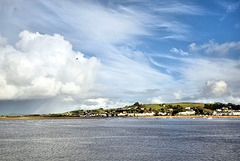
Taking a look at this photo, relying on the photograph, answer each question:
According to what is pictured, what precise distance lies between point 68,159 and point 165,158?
73.1 ft

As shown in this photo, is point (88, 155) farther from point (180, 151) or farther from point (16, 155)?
point (180, 151)

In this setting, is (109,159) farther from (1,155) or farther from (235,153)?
(235,153)

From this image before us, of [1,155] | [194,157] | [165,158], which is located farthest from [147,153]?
[1,155]

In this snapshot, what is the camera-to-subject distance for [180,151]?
64.6 meters

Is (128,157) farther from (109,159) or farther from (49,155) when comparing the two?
(49,155)

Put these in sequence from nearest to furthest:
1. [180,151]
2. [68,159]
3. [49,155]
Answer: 1. [68,159]
2. [49,155]
3. [180,151]

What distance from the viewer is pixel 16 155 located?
59.9 meters

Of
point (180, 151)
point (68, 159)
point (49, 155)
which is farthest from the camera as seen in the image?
point (180, 151)

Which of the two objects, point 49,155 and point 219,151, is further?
point 219,151

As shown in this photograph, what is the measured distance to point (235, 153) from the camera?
203ft

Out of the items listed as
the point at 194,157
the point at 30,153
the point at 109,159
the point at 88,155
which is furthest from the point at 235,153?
the point at 30,153

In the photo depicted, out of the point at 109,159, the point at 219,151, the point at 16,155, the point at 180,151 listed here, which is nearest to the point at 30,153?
the point at 16,155

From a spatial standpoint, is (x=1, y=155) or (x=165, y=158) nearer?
(x=165, y=158)

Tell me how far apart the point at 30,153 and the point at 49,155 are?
22.8 ft
